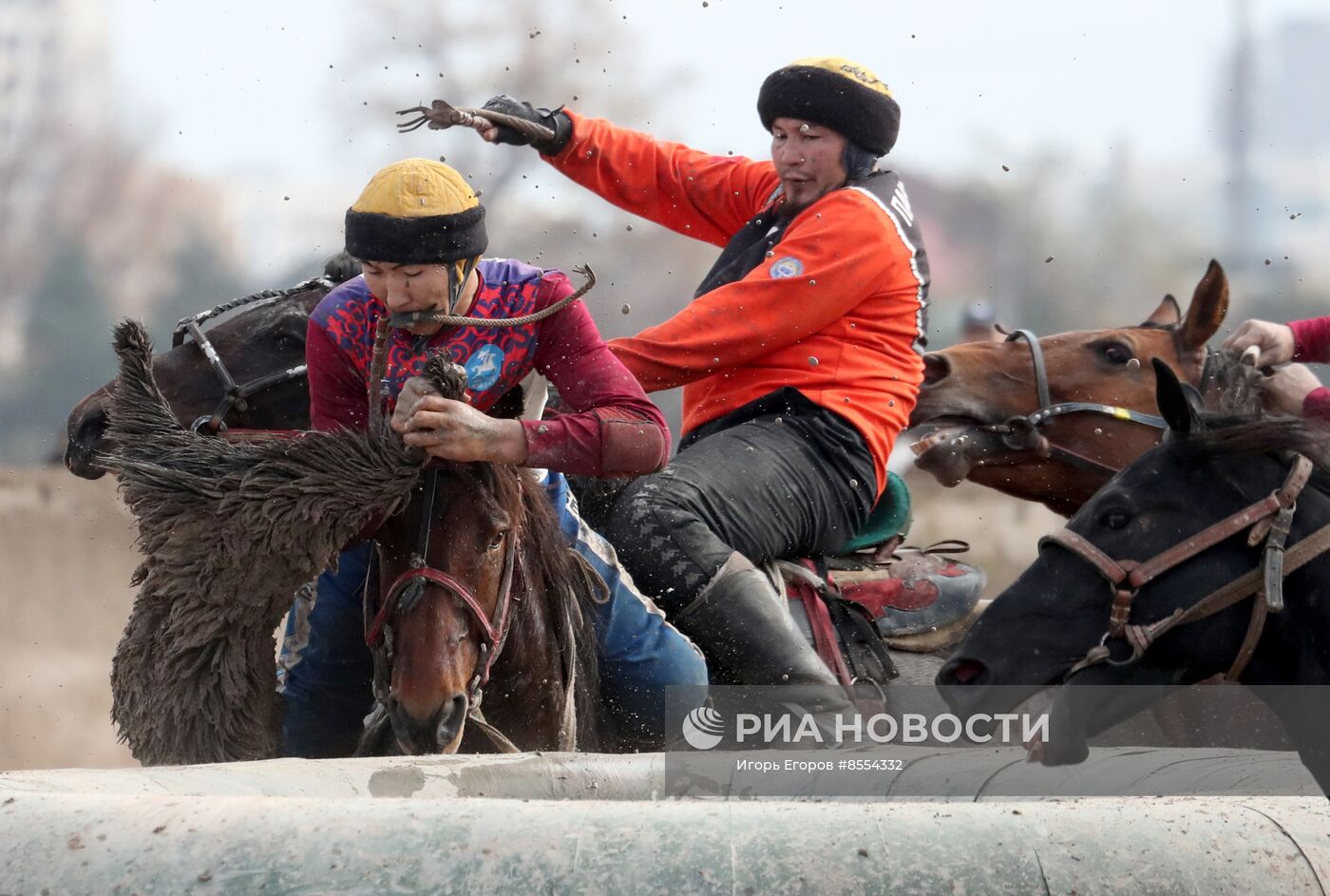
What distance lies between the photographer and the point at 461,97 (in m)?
12.0

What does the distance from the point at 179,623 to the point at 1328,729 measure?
217 centimetres

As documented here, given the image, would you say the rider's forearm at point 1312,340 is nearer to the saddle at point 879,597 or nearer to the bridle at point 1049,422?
the bridle at point 1049,422

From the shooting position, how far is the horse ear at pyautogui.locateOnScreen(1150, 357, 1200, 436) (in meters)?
3.02

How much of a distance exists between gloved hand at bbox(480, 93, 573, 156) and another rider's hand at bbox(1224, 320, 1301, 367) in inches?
83.1

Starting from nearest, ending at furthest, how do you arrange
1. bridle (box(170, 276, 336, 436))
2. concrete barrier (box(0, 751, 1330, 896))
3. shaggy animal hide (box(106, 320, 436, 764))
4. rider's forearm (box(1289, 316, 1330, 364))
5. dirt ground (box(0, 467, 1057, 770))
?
1. concrete barrier (box(0, 751, 1330, 896))
2. shaggy animal hide (box(106, 320, 436, 764))
3. bridle (box(170, 276, 336, 436))
4. rider's forearm (box(1289, 316, 1330, 364))
5. dirt ground (box(0, 467, 1057, 770))

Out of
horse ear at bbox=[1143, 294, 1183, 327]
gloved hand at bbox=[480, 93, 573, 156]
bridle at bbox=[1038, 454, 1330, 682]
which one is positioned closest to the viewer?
bridle at bbox=[1038, 454, 1330, 682]

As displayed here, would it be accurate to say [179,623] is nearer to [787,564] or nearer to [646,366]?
[646,366]

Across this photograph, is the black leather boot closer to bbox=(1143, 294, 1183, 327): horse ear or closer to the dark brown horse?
the dark brown horse

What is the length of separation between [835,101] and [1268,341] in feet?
4.53

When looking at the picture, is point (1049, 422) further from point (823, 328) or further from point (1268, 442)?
point (1268, 442)

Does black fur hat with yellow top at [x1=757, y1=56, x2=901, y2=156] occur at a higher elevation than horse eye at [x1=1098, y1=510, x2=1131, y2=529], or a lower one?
higher

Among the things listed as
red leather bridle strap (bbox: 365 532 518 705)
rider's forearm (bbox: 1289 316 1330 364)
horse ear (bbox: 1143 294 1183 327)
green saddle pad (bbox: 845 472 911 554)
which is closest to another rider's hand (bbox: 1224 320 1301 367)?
rider's forearm (bbox: 1289 316 1330 364)

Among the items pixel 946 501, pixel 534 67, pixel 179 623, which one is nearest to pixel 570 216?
pixel 534 67

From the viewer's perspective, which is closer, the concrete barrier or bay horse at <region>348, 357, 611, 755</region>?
the concrete barrier
